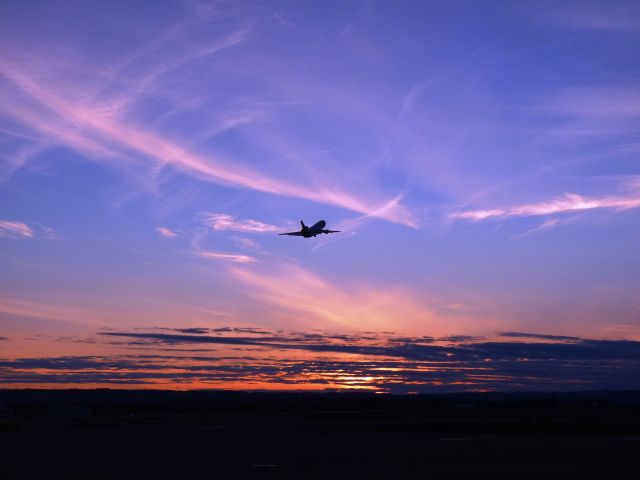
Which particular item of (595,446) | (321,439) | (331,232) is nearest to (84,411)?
(331,232)

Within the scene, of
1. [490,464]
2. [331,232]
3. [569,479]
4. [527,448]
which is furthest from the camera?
[331,232]

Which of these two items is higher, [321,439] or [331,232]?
[331,232]

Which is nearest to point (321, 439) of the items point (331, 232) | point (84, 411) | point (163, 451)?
point (163, 451)

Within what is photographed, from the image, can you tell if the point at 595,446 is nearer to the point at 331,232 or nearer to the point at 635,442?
the point at 635,442

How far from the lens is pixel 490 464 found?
1505 inches

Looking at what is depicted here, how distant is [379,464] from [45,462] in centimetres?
2008

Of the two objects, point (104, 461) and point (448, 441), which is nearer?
point (104, 461)

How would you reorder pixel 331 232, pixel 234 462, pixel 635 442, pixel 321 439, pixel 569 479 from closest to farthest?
pixel 569 479
pixel 234 462
pixel 635 442
pixel 321 439
pixel 331 232

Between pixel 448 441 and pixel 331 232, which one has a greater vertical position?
pixel 331 232

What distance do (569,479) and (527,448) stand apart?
1674cm

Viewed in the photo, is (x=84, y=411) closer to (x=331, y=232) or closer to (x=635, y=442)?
(x=331, y=232)

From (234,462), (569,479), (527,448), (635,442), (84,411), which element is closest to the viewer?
(569,479)

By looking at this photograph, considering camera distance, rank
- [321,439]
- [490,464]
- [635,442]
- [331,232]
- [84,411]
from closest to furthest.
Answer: [490,464] < [635,442] < [321,439] < [331,232] < [84,411]

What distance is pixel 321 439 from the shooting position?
58844 mm
